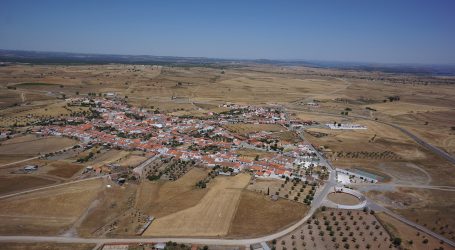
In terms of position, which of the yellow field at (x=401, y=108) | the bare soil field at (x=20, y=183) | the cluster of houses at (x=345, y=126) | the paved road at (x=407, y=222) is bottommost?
the paved road at (x=407, y=222)

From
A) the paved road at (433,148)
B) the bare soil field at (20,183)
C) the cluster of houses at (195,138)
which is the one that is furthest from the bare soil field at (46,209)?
the paved road at (433,148)

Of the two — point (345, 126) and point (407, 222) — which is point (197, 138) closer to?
point (345, 126)

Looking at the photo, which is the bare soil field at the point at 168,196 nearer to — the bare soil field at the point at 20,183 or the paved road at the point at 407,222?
the bare soil field at the point at 20,183

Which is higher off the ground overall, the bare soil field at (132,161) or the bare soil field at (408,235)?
the bare soil field at (132,161)

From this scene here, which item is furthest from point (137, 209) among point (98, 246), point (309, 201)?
point (309, 201)

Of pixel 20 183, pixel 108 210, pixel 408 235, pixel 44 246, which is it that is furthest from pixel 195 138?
pixel 408 235

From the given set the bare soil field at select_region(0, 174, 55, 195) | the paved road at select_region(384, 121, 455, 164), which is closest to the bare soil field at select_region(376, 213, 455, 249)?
the paved road at select_region(384, 121, 455, 164)

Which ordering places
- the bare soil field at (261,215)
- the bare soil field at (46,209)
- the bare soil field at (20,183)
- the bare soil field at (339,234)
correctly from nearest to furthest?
1. the bare soil field at (339,234)
2. the bare soil field at (46,209)
3. the bare soil field at (261,215)
4. the bare soil field at (20,183)

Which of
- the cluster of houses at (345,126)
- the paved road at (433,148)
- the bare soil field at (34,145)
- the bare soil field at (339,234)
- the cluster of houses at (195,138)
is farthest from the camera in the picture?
the cluster of houses at (345,126)
